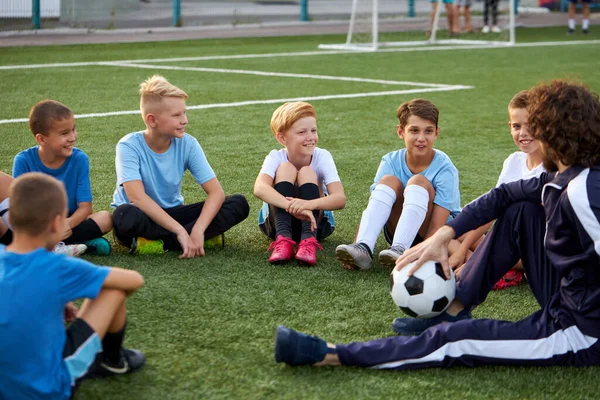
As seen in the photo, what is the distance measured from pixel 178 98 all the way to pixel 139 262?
88cm

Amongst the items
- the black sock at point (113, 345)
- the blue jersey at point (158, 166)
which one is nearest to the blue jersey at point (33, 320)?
the black sock at point (113, 345)

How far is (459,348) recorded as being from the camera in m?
3.19

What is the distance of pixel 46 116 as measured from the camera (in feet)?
14.2

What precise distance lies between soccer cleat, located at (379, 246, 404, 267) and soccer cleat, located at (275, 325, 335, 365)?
1196 millimetres

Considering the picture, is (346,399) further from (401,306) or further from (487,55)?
(487,55)

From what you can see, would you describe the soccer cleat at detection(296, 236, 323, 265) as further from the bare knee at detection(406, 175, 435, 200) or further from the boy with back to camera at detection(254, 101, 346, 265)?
the bare knee at detection(406, 175, 435, 200)

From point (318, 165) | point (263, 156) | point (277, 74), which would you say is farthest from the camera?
point (277, 74)

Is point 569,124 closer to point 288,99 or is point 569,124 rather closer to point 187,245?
point 187,245

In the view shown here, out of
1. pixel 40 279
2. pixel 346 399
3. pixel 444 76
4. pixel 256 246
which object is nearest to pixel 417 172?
pixel 256 246

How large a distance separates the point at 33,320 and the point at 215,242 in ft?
7.29

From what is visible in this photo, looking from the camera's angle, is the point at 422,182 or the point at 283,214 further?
the point at 283,214

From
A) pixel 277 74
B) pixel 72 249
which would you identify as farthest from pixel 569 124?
pixel 277 74

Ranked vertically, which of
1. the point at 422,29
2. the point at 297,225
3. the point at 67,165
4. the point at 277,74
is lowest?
the point at 297,225

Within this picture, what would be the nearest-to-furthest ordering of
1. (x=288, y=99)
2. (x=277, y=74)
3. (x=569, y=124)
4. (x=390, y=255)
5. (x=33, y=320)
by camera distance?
(x=33, y=320) → (x=569, y=124) → (x=390, y=255) → (x=288, y=99) → (x=277, y=74)
